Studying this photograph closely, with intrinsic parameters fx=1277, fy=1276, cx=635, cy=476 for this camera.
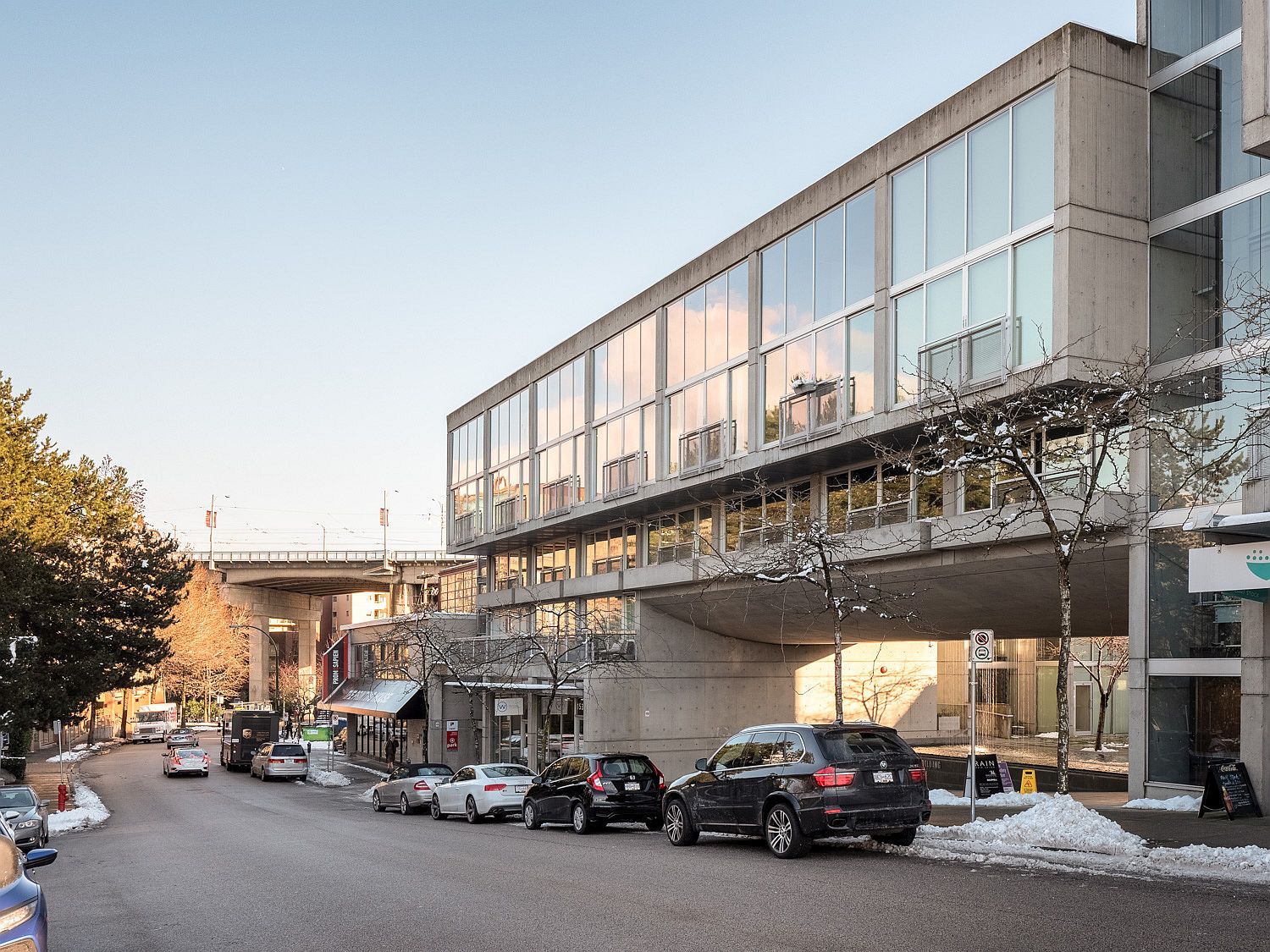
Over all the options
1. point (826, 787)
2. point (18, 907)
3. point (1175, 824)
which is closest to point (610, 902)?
point (826, 787)

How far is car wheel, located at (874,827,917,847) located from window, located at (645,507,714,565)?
19946 millimetres

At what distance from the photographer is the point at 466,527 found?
55.5 m

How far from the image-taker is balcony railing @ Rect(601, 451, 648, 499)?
128ft

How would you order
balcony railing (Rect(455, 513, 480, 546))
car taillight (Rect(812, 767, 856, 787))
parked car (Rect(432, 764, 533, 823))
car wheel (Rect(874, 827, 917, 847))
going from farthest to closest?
1. balcony railing (Rect(455, 513, 480, 546))
2. parked car (Rect(432, 764, 533, 823))
3. car wheel (Rect(874, 827, 917, 847))
4. car taillight (Rect(812, 767, 856, 787))

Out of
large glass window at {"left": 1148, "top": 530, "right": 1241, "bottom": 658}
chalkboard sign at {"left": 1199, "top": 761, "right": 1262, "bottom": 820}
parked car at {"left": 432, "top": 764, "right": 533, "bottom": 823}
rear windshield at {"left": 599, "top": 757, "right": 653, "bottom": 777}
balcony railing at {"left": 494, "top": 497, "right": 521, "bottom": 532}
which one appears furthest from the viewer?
balcony railing at {"left": 494, "top": 497, "right": 521, "bottom": 532}

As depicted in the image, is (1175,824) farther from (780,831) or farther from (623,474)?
(623,474)

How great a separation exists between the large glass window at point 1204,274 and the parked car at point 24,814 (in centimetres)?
2166

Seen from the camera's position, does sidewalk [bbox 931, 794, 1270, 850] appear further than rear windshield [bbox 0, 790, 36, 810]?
No

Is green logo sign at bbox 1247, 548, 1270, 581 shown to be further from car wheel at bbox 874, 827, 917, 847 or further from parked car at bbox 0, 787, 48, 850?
parked car at bbox 0, 787, 48, 850

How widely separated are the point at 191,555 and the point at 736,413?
82801 mm

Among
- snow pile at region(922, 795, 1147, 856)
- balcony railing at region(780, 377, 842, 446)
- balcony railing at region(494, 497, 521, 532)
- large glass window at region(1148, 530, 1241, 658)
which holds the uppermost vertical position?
balcony railing at region(780, 377, 842, 446)

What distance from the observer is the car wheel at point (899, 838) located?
15656 millimetres

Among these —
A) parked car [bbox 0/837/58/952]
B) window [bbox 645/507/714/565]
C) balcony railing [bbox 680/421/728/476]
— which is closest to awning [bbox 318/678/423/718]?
window [bbox 645/507/714/565]

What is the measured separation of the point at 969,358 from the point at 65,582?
34.8 meters
